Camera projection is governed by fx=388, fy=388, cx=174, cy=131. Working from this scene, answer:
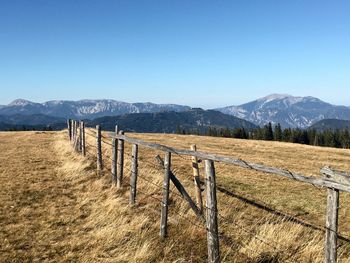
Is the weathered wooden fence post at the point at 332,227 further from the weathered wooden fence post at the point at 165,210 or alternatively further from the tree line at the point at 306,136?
the tree line at the point at 306,136

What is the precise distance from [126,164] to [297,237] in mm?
11435

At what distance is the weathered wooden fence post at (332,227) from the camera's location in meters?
6.53

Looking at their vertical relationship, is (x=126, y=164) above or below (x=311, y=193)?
above

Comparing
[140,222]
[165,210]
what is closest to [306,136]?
[140,222]

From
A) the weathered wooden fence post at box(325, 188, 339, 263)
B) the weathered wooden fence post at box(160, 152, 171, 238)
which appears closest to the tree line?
the weathered wooden fence post at box(160, 152, 171, 238)

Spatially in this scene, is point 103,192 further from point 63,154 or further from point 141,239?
point 63,154

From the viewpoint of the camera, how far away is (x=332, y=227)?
657cm

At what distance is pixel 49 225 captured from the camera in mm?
12367

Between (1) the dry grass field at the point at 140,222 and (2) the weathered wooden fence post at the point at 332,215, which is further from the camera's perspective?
(1) the dry grass field at the point at 140,222

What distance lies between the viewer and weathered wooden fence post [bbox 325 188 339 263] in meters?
6.53

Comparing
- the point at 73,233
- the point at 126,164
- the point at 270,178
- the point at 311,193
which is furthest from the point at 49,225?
the point at 270,178

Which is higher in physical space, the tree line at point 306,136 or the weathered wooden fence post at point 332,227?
the weathered wooden fence post at point 332,227

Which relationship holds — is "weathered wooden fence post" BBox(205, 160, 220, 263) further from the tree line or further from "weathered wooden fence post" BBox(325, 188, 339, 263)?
the tree line

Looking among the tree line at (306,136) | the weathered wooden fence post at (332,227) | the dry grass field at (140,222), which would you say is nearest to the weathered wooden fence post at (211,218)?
the dry grass field at (140,222)
